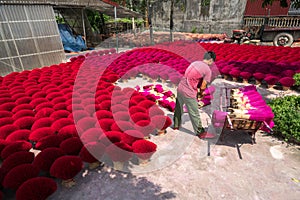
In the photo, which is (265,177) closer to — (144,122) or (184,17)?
(144,122)

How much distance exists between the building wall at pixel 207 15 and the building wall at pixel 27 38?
2201 cm

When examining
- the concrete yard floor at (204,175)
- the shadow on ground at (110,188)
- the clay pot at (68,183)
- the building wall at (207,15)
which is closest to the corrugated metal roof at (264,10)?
the building wall at (207,15)

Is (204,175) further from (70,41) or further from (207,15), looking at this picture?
(207,15)

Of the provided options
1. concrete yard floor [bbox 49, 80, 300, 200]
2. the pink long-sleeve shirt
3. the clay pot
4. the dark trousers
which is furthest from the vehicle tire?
the clay pot

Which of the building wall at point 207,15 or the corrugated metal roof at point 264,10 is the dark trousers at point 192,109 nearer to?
the corrugated metal roof at point 264,10

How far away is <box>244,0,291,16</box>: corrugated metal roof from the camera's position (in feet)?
68.5

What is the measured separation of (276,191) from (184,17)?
29.8m

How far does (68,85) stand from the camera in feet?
20.4

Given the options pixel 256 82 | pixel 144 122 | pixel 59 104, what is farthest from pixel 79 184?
pixel 256 82

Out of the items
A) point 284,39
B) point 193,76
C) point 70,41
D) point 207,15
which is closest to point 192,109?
point 193,76

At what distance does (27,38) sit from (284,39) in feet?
57.0

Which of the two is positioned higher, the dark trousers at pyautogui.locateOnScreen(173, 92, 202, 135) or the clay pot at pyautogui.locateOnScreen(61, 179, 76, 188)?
the dark trousers at pyautogui.locateOnScreen(173, 92, 202, 135)

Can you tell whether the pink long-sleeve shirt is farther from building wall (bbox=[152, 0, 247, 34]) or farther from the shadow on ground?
building wall (bbox=[152, 0, 247, 34])

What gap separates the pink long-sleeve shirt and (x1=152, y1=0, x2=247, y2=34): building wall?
79.8 feet
